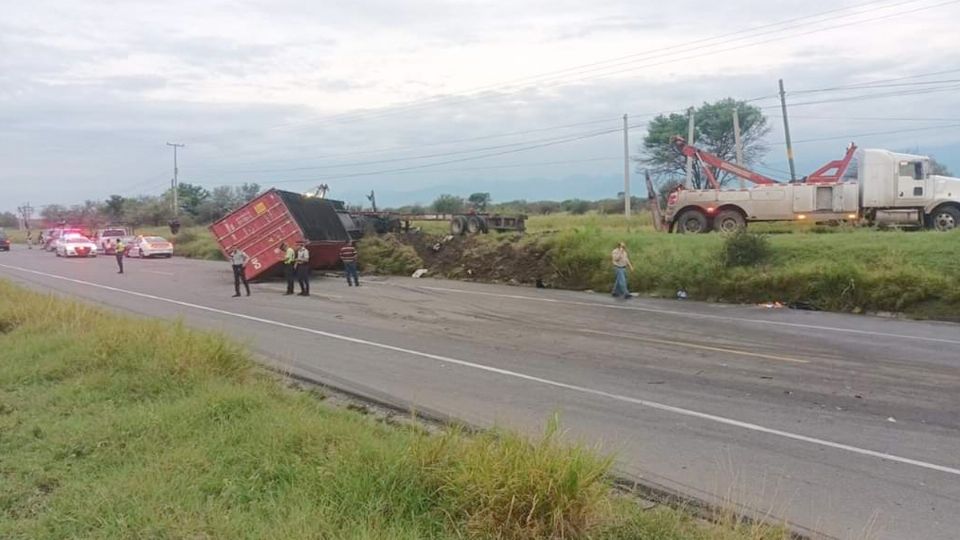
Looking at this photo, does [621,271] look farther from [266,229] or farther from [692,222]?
[266,229]

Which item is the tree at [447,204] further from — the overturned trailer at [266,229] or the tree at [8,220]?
the tree at [8,220]

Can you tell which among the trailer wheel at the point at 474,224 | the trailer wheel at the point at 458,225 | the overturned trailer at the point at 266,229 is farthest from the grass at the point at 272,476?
the trailer wheel at the point at 458,225

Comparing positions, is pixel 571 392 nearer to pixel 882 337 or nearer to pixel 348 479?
pixel 348 479

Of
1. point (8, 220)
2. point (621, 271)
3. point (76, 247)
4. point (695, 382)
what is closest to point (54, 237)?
point (76, 247)

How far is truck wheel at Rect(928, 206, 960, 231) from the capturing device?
79.5 feet

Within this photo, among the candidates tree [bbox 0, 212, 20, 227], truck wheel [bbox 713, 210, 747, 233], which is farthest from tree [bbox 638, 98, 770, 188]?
tree [bbox 0, 212, 20, 227]

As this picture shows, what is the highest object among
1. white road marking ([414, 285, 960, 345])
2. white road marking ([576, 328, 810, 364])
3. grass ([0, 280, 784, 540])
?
grass ([0, 280, 784, 540])

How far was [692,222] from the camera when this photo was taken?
27453 mm

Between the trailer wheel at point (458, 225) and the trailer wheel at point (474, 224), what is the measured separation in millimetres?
178

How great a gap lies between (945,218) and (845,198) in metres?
A: 3.02

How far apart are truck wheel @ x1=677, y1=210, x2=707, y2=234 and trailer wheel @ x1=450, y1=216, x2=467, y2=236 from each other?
30.1 feet

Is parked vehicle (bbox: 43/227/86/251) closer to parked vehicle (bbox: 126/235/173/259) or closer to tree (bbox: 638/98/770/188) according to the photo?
parked vehicle (bbox: 126/235/173/259)

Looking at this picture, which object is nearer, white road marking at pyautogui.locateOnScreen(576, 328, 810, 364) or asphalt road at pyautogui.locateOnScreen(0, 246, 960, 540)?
asphalt road at pyautogui.locateOnScreen(0, 246, 960, 540)

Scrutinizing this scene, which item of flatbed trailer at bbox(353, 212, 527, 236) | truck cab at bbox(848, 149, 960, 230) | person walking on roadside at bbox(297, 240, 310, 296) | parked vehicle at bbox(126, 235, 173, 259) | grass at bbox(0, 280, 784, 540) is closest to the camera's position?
grass at bbox(0, 280, 784, 540)
